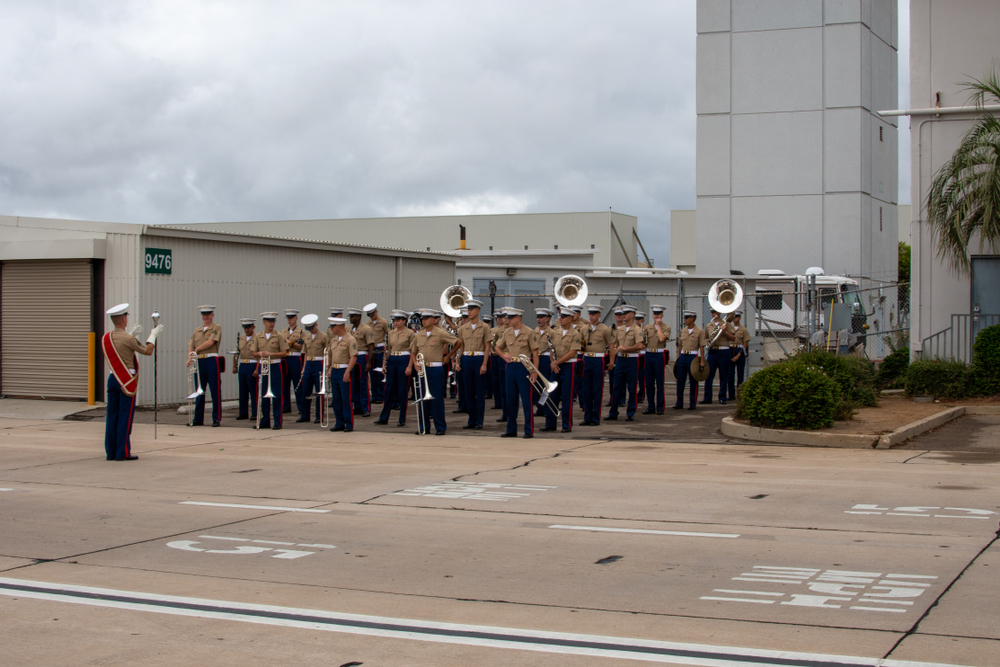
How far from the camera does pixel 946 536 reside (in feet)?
26.4

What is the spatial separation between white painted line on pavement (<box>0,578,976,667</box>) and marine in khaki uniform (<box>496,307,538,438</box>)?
31.0ft

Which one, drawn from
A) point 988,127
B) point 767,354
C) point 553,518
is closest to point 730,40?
point 767,354

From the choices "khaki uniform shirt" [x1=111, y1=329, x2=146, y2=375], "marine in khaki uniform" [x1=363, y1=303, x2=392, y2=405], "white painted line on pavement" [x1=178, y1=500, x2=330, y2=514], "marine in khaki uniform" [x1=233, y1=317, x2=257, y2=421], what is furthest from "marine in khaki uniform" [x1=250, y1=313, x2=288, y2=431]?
"white painted line on pavement" [x1=178, y1=500, x2=330, y2=514]

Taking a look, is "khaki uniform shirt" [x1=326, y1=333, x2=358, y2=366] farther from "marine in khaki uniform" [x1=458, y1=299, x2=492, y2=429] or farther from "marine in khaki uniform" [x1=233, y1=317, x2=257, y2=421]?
"marine in khaki uniform" [x1=233, y1=317, x2=257, y2=421]

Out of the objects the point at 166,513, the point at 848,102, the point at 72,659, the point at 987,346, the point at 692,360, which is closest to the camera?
the point at 72,659

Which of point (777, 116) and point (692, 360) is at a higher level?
point (777, 116)

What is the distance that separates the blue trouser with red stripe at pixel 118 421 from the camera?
13281mm

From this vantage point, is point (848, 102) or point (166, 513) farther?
point (848, 102)

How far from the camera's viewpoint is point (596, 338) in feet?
56.9

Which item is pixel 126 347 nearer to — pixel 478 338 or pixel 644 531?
pixel 478 338

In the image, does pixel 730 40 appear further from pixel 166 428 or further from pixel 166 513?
pixel 166 513

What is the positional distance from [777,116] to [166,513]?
33513 millimetres

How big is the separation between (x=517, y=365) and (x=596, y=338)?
217 centimetres

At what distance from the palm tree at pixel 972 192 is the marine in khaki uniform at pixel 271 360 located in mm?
12138
